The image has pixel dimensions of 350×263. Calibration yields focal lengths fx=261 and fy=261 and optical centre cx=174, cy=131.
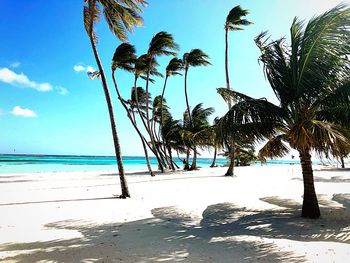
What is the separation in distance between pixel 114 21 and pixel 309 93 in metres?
8.69

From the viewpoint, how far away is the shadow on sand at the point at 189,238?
418 cm

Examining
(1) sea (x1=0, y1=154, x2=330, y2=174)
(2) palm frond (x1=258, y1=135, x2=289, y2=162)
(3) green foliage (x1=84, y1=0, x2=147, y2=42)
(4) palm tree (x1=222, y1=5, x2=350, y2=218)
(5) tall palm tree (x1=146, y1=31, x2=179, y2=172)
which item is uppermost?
(5) tall palm tree (x1=146, y1=31, x2=179, y2=172)

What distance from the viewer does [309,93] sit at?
21.0 ft

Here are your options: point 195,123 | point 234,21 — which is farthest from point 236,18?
point 195,123

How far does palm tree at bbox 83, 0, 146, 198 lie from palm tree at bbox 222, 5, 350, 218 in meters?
5.12

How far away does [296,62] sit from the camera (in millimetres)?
6504

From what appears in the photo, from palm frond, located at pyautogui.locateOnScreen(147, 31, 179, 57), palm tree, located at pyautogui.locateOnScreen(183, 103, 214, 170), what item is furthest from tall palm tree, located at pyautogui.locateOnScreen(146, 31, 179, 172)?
palm tree, located at pyautogui.locateOnScreen(183, 103, 214, 170)

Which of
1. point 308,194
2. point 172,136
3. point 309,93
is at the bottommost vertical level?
point 308,194

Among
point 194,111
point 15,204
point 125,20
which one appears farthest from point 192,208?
point 194,111

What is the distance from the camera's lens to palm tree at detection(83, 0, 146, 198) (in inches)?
397

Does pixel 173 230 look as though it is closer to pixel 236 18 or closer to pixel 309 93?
pixel 309 93

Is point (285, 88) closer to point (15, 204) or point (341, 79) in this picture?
point (341, 79)

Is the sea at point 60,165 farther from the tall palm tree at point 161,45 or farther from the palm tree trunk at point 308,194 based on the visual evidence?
the palm tree trunk at point 308,194

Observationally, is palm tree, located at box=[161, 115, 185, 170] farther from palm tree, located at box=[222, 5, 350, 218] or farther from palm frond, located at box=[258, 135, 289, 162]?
palm tree, located at box=[222, 5, 350, 218]
